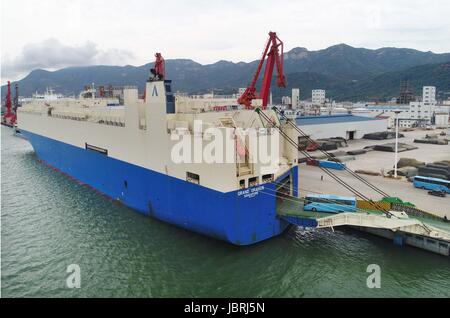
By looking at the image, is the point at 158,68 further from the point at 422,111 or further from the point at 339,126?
the point at 422,111

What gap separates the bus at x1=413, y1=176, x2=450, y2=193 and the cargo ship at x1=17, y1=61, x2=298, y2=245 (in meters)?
8.06

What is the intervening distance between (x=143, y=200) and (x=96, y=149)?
6.67m

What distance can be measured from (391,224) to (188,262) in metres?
7.50

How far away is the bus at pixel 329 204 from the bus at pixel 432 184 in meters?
7.98

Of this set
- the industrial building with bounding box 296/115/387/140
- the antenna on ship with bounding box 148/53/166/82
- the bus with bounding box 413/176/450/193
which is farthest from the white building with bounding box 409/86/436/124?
the antenna on ship with bounding box 148/53/166/82

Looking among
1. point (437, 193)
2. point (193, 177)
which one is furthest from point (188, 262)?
point (437, 193)

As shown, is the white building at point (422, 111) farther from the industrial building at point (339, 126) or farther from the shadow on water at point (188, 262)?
the shadow on water at point (188, 262)

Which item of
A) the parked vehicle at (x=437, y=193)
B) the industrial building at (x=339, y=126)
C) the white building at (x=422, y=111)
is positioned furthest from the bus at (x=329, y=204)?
the white building at (x=422, y=111)

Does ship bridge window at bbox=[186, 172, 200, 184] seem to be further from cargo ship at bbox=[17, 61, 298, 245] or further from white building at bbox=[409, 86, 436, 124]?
white building at bbox=[409, 86, 436, 124]

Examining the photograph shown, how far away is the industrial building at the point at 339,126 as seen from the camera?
124ft

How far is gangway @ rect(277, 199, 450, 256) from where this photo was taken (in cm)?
1226

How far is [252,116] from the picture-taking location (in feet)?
55.0

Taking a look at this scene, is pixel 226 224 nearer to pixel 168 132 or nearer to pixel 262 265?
pixel 262 265
